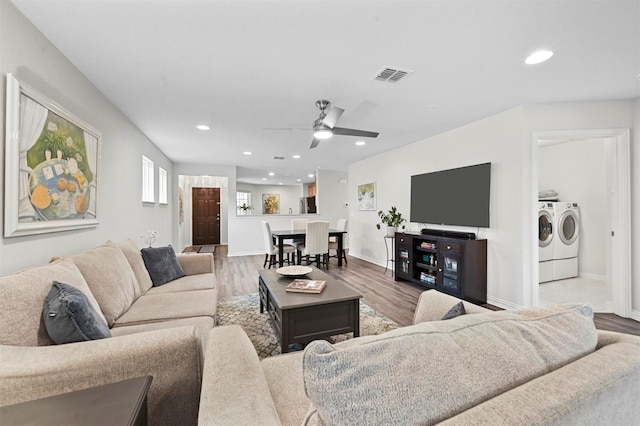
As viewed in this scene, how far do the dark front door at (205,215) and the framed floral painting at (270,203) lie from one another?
10.4ft

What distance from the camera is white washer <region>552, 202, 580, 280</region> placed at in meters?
4.46

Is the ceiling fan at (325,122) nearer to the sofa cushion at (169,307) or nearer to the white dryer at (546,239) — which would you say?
the sofa cushion at (169,307)

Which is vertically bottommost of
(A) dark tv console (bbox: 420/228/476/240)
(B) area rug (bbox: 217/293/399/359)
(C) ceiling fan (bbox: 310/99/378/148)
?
(B) area rug (bbox: 217/293/399/359)

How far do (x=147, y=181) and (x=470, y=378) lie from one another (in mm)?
5112

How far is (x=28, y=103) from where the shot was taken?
166 cm

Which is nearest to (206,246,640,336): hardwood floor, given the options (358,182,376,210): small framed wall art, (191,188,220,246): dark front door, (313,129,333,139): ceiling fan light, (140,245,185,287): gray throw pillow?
(140,245,185,287): gray throw pillow

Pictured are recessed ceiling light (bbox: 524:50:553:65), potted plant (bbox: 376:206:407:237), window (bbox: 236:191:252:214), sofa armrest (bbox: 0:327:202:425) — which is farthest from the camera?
window (bbox: 236:191:252:214)

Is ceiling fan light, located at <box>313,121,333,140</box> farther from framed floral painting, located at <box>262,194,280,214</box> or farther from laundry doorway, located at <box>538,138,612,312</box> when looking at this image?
framed floral painting, located at <box>262,194,280,214</box>

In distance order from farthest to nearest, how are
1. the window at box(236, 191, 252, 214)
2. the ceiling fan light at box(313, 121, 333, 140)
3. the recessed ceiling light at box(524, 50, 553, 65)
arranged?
the window at box(236, 191, 252, 214)
the ceiling fan light at box(313, 121, 333, 140)
the recessed ceiling light at box(524, 50, 553, 65)

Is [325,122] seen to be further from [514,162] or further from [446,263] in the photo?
[446,263]

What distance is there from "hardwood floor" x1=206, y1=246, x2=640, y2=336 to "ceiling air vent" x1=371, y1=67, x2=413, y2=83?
93.5 inches

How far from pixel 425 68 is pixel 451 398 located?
2398mm

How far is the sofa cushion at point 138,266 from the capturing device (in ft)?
8.05

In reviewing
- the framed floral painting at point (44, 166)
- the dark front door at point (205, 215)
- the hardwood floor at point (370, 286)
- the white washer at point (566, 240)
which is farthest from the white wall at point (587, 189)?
the dark front door at point (205, 215)
